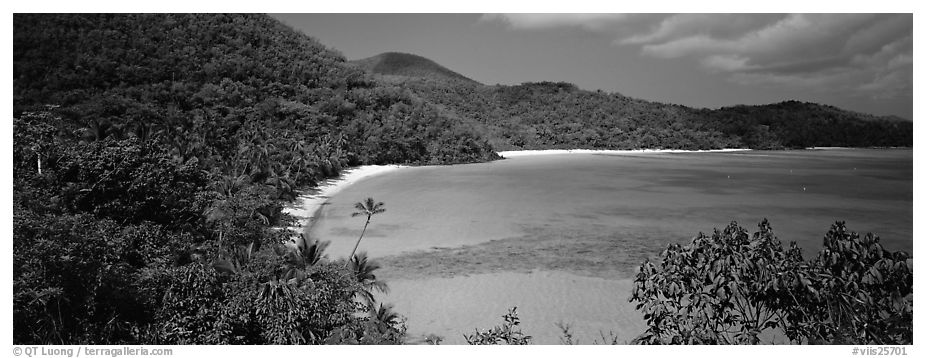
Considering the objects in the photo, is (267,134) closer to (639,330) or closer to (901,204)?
(639,330)

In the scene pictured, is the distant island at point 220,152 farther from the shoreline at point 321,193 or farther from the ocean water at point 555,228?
the ocean water at point 555,228

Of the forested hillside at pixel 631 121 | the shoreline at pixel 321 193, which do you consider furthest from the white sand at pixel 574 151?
the shoreline at pixel 321 193

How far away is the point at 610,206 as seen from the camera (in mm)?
35562

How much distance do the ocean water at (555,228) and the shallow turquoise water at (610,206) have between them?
0.11 metres

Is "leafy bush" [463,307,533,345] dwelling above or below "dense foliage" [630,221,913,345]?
below

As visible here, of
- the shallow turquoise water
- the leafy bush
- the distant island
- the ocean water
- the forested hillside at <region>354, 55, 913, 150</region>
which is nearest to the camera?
the leafy bush

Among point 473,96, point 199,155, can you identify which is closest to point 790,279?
point 199,155

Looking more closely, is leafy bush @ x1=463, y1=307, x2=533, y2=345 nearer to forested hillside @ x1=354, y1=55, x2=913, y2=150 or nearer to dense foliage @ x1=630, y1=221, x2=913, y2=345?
dense foliage @ x1=630, y1=221, x2=913, y2=345

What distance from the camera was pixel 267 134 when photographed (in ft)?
154

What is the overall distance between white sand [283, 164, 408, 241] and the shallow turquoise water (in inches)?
33.5

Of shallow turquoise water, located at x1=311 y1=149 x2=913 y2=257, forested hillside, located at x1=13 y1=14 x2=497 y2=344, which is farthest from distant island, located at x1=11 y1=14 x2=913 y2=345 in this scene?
shallow turquoise water, located at x1=311 y1=149 x2=913 y2=257

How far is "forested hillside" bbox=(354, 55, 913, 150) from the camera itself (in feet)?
383

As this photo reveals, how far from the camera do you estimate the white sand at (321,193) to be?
2934 cm
